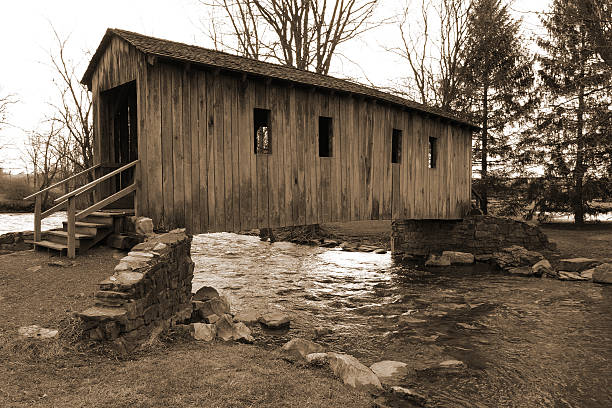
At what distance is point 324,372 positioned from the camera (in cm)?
474

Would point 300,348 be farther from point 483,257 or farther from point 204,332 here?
point 483,257

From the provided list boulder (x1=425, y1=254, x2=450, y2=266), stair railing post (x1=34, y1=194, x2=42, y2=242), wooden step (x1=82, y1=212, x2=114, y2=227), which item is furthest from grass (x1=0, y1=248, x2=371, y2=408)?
boulder (x1=425, y1=254, x2=450, y2=266)

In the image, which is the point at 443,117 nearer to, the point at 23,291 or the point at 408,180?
the point at 408,180

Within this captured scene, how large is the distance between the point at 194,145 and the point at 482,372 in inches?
235

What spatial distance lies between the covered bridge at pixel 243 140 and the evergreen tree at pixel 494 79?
8.06 m

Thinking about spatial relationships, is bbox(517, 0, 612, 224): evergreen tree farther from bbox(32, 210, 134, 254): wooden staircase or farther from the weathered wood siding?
bbox(32, 210, 134, 254): wooden staircase

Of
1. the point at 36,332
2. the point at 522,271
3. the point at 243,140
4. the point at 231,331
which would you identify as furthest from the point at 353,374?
the point at 522,271

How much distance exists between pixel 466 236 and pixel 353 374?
11.0 meters

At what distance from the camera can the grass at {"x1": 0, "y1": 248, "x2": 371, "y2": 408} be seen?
361cm

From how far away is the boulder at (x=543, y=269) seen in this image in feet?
39.0

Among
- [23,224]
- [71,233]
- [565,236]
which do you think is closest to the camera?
[71,233]

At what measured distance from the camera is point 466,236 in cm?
1444

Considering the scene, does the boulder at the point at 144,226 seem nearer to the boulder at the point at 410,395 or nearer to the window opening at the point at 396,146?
the boulder at the point at 410,395

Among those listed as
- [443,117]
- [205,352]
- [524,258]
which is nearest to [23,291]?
[205,352]
